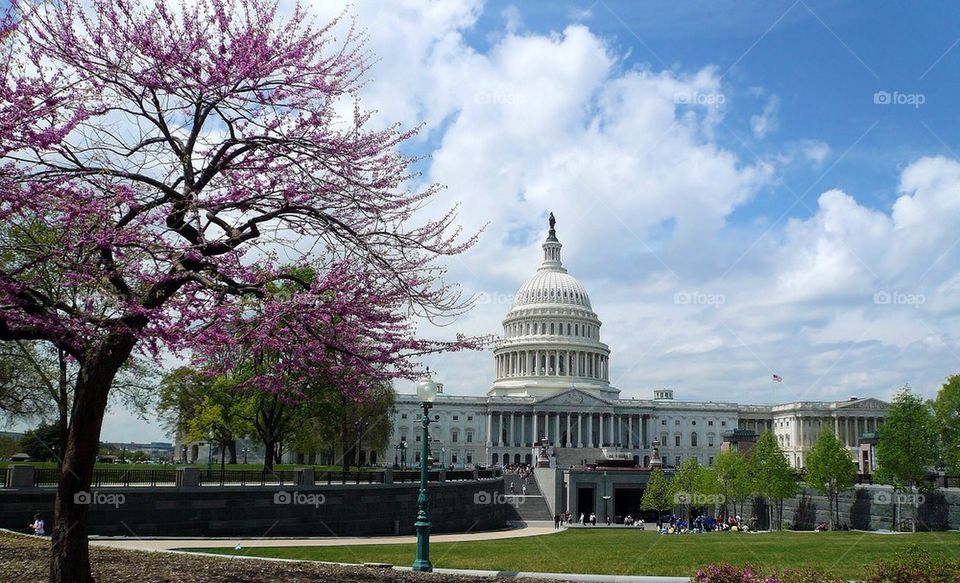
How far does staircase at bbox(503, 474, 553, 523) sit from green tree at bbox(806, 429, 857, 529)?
25348mm

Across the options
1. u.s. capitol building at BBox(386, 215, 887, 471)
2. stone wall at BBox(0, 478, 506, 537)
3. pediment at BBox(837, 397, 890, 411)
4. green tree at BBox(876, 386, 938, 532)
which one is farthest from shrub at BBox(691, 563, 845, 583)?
pediment at BBox(837, 397, 890, 411)

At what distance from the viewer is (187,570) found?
661 inches

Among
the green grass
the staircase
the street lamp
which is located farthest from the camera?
the staircase

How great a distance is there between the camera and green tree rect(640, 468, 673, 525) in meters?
77.4

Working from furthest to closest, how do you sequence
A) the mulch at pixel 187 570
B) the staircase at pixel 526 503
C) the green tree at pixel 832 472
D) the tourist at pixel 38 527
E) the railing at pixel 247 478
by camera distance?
the staircase at pixel 526 503, the green tree at pixel 832 472, the railing at pixel 247 478, the tourist at pixel 38 527, the mulch at pixel 187 570

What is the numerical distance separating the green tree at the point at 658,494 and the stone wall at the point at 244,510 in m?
31.3

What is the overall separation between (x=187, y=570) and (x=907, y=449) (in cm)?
4856

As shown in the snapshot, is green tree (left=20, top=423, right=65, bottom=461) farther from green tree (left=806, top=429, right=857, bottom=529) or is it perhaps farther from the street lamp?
the street lamp

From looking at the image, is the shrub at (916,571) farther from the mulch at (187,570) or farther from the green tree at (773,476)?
the green tree at (773,476)

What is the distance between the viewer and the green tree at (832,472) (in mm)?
59188

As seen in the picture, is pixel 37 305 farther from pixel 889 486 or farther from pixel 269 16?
pixel 889 486

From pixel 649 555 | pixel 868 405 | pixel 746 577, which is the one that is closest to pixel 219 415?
pixel 649 555

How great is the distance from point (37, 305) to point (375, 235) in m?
5.60

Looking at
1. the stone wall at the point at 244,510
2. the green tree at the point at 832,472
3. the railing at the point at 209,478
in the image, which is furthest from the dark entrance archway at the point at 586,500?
the railing at the point at 209,478
